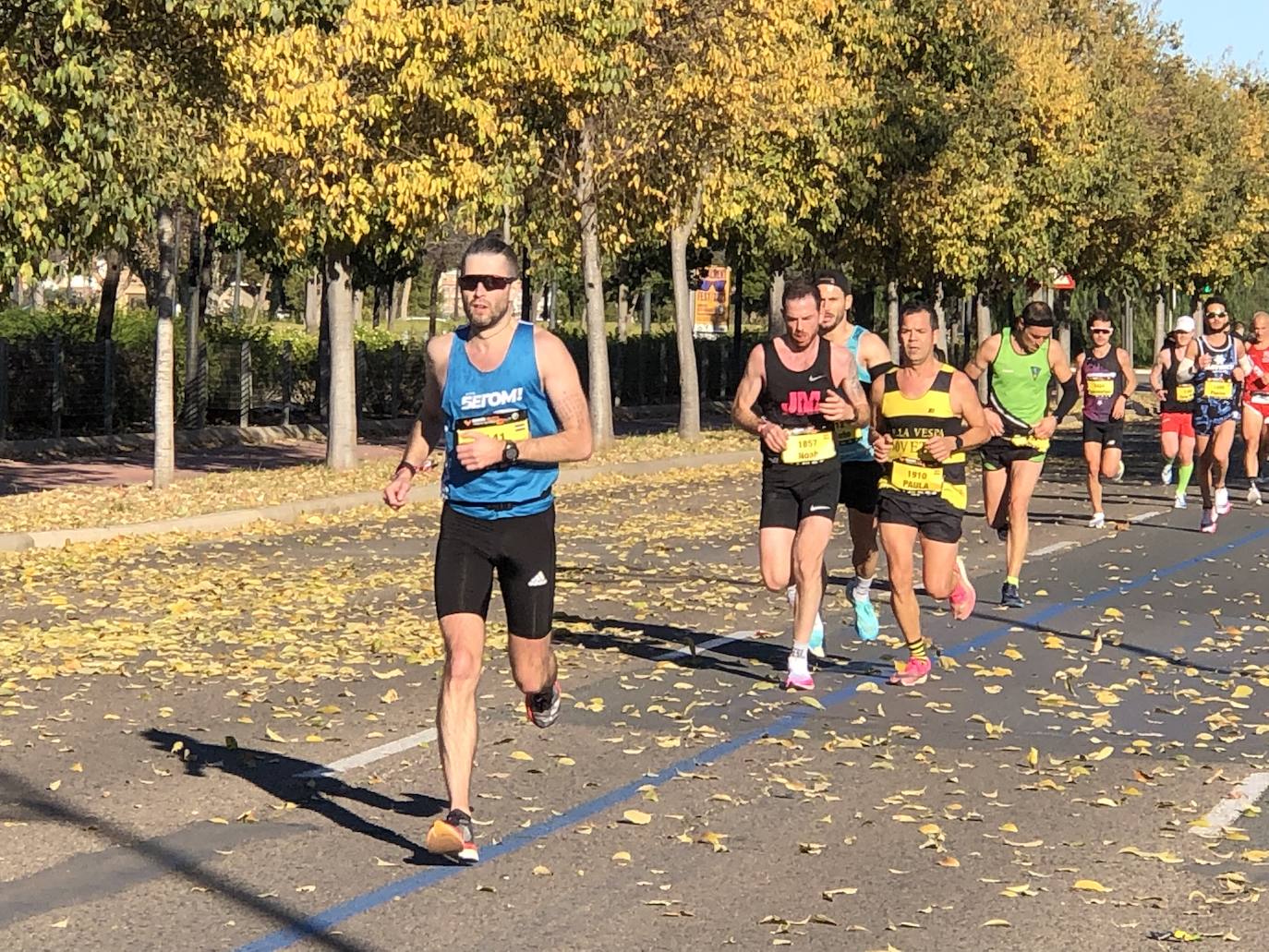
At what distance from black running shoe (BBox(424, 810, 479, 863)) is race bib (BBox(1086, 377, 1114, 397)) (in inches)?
518

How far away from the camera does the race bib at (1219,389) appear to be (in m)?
19.8

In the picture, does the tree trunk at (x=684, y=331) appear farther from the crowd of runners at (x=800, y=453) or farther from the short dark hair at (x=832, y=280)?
the short dark hair at (x=832, y=280)

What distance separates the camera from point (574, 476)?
2530 cm

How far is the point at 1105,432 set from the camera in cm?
1903

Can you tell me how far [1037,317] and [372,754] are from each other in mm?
6651

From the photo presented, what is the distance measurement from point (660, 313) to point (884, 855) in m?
106

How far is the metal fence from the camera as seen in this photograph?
98.7ft

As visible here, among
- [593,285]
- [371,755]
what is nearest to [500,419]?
[371,755]

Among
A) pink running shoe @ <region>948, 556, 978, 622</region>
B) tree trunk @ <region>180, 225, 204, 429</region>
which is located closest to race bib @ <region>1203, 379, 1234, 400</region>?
pink running shoe @ <region>948, 556, 978, 622</region>

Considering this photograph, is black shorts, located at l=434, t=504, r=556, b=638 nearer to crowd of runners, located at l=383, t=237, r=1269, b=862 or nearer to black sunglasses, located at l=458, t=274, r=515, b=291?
crowd of runners, located at l=383, t=237, r=1269, b=862

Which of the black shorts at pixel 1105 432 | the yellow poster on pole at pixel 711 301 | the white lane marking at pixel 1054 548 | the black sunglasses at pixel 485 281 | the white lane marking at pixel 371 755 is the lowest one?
the white lane marking at pixel 371 755

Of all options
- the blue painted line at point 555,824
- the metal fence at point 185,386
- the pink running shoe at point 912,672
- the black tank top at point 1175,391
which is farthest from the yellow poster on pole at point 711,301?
the blue painted line at point 555,824

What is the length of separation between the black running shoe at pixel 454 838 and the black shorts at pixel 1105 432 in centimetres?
1325

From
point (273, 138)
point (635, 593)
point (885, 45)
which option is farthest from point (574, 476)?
point (885, 45)
